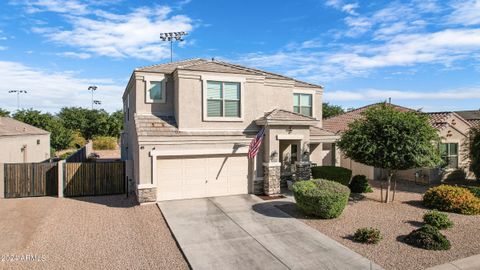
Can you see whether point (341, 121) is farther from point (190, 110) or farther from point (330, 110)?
point (330, 110)

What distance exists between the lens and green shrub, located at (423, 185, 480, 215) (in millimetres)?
13469

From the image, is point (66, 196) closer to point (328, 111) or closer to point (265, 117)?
point (265, 117)

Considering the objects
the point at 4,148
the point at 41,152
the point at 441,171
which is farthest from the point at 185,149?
the point at 41,152

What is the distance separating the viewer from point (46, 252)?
9.02 metres

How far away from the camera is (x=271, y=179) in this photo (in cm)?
1565

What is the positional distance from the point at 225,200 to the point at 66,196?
7997mm

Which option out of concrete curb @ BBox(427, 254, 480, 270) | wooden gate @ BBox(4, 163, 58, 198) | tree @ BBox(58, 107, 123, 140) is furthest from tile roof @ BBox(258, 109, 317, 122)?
tree @ BBox(58, 107, 123, 140)

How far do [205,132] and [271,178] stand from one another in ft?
13.5

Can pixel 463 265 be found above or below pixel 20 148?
below

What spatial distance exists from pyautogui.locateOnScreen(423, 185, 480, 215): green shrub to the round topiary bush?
5183 mm

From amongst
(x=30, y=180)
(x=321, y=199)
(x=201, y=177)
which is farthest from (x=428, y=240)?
(x=30, y=180)

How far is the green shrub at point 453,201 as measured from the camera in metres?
13.5

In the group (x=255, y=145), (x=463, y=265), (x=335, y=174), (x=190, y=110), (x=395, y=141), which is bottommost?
(x=463, y=265)

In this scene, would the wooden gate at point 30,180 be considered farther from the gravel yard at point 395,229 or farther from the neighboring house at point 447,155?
the neighboring house at point 447,155
